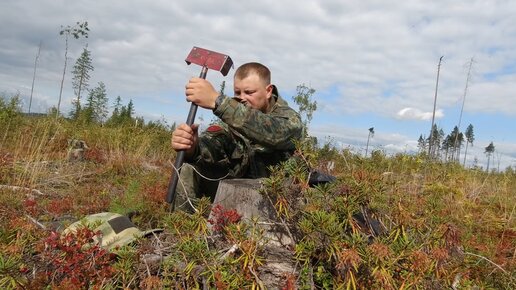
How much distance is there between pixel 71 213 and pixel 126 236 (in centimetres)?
208

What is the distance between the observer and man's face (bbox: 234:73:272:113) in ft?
12.5

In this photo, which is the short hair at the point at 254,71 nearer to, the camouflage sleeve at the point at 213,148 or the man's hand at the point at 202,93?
the camouflage sleeve at the point at 213,148

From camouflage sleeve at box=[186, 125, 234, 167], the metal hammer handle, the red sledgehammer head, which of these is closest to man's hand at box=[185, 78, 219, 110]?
the metal hammer handle

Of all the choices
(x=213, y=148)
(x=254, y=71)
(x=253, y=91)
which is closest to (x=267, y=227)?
(x=213, y=148)

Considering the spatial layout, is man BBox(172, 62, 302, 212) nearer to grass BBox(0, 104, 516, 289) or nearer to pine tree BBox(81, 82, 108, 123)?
grass BBox(0, 104, 516, 289)

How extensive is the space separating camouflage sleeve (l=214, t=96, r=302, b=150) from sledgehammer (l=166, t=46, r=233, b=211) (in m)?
0.54

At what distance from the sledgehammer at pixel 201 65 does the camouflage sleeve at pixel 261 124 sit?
1.77 feet

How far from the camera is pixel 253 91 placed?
3.85m

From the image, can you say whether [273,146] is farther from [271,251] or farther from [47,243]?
[47,243]

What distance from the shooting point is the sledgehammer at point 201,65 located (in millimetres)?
3424

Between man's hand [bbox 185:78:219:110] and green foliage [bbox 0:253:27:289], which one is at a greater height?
man's hand [bbox 185:78:219:110]

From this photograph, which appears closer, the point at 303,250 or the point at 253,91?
the point at 303,250

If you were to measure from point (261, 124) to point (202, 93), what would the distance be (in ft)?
1.67

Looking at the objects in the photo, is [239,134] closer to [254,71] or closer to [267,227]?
[254,71]
